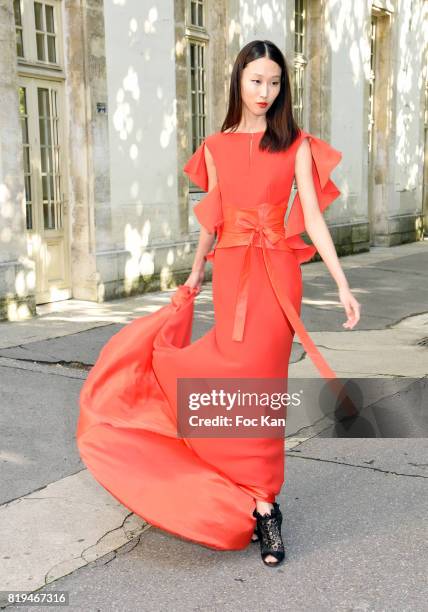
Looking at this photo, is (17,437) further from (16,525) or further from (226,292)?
(226,292)

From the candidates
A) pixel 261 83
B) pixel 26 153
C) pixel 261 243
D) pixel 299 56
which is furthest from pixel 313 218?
pixel 299 56

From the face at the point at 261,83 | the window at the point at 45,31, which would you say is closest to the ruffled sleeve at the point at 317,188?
the face at the point at 261,83

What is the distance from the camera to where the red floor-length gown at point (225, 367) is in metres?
3.01

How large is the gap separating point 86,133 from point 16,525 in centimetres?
619

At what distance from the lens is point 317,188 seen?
3193 mm

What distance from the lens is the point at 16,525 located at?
3.40 meters

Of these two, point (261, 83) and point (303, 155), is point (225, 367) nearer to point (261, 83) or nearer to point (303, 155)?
point (303, 155)

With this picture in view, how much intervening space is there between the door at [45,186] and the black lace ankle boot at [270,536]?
593 centimetres

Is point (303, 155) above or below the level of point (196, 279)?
above

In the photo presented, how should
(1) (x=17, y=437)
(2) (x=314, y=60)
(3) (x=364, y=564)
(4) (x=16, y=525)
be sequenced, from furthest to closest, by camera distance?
(2) (x=314, y=60), (1) (x=17, y=437), (4) (x=16, y=525), (3) (x=364, y=564)

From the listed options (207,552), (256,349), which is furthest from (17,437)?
(256,349)

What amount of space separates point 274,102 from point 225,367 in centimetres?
110

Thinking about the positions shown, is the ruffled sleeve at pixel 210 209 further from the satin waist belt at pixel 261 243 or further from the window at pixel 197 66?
the window at pixel 197 66
